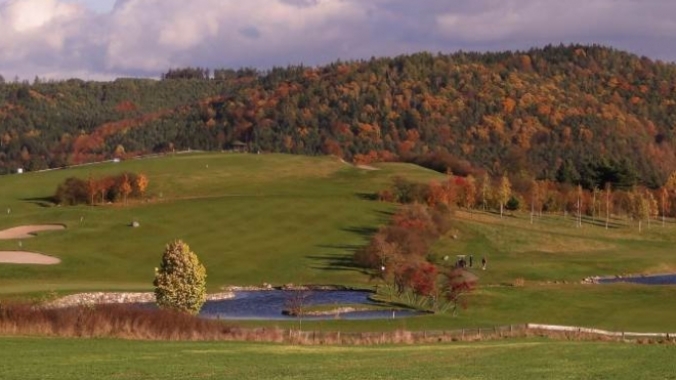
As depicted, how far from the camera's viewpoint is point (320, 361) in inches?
1000

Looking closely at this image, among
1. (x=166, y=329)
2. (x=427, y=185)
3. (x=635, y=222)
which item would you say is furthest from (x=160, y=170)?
(x=166, y=329)

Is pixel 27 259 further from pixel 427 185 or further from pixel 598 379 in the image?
pixel 598 379

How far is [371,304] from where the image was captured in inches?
2569

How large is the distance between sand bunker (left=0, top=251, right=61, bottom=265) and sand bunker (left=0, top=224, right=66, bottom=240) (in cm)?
820

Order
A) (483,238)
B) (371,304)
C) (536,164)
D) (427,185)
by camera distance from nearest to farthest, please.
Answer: (371,304), (483,238), (427,185), (536,164)

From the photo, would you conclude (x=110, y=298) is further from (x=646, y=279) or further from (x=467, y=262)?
(x=646, y=279)

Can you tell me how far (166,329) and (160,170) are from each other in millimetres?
105932

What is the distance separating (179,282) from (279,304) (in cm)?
1462

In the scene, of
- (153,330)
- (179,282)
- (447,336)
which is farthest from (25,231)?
(153,330)

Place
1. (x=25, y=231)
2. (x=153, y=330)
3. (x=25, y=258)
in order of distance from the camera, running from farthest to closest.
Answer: (x=25, y=231), (x=25, y=258), (x=153, y=330)

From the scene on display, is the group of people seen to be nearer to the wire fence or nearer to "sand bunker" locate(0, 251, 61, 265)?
"sand bunker" locate(0, 251, 61, 265)

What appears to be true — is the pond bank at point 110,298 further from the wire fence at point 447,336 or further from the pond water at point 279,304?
the wire fence at point 447,336

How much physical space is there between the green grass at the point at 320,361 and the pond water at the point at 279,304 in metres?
24.6

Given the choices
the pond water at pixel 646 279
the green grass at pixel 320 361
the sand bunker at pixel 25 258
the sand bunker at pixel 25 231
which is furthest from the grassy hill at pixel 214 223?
the green grass at pixel 320 361
